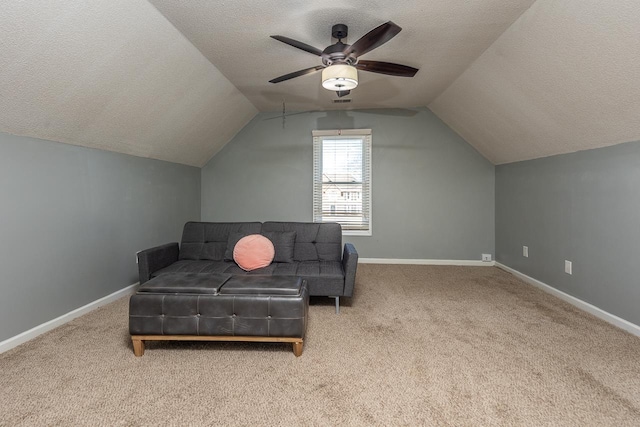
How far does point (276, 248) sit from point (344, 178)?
7.16 ft

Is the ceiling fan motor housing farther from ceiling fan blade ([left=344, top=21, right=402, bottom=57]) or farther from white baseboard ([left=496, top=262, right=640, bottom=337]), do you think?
white baseboard ([left=496, top=262, right=640, bottom=337])

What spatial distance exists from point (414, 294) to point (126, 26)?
11.9 feet

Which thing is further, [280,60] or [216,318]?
[280,60]

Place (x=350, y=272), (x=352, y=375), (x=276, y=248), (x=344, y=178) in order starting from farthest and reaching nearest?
(x=344, y=178) → (x=276, y=248) → (x=350, y=272) → (x=352, y=375)

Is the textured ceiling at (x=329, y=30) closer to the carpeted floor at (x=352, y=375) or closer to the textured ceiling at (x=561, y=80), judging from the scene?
the textured ceiling at (x=561, y=80)

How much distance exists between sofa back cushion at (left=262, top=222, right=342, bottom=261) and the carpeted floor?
0.77m

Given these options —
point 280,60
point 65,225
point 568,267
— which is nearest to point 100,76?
point 65,225

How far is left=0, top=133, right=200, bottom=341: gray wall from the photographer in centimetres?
238

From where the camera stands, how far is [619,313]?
2727 millimetres

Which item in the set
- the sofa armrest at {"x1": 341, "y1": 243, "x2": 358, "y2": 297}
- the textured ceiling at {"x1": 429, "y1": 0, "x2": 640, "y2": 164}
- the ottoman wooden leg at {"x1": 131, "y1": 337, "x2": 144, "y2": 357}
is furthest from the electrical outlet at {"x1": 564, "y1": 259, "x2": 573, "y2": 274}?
the ottoman wooden leg at {"x1": 131, "y1": 337, "x2": 144, "y2": 357}

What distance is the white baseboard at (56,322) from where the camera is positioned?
7.67 ft

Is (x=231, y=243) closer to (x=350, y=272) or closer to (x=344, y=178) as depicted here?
(x=350, y=272)

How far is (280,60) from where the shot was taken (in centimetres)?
325

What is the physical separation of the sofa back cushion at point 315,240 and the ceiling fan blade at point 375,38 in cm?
190
